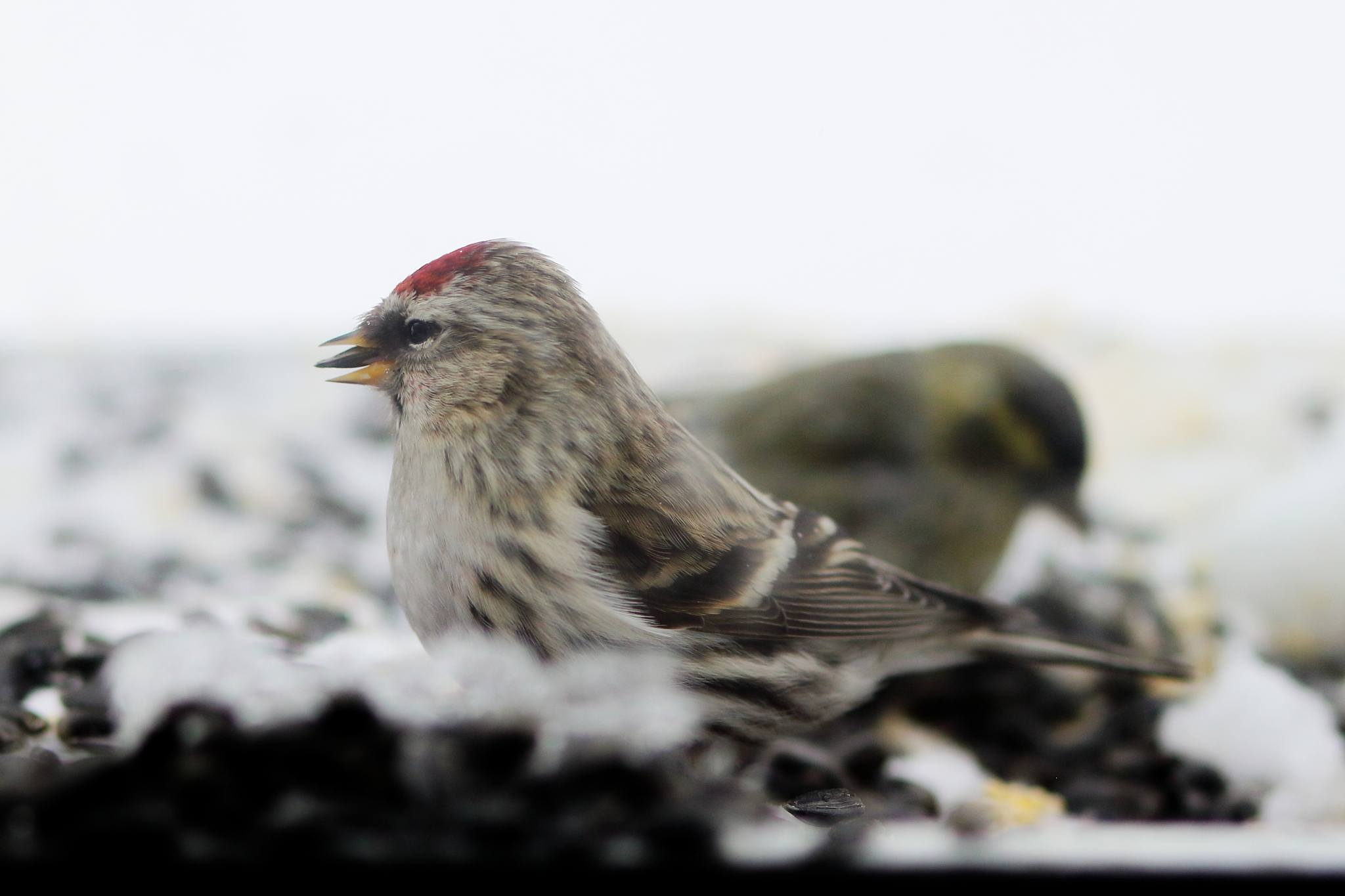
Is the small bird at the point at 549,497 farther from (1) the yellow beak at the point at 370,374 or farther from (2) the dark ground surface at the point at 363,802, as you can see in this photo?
(2) the dark ground surface at the point at 363,802

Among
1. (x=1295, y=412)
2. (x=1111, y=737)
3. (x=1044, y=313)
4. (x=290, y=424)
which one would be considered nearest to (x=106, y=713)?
(x=1111, y=737)

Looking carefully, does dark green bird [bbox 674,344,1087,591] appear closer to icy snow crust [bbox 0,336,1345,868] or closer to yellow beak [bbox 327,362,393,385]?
icy snow crust [bbox 0,336,1345,868]

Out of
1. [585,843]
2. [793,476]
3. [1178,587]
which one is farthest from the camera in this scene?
[1178,587]

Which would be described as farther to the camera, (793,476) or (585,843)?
(793,476)

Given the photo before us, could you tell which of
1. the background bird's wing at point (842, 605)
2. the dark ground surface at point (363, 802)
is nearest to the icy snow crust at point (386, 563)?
the dark ground surface at point (363, 802)

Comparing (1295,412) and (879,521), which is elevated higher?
(1295,412)

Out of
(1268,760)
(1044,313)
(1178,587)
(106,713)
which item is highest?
(1044,313)

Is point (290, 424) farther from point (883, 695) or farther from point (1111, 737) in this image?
point (1111, 737)
